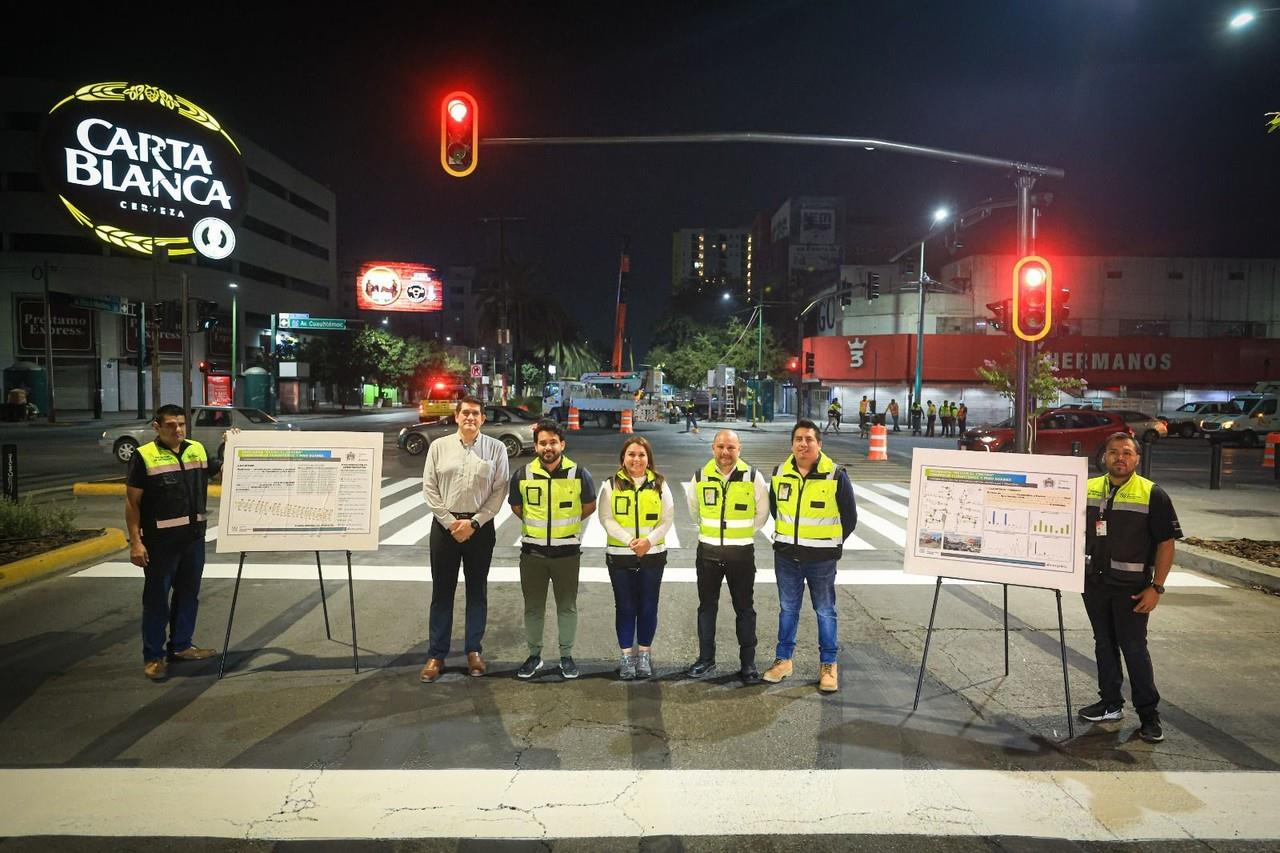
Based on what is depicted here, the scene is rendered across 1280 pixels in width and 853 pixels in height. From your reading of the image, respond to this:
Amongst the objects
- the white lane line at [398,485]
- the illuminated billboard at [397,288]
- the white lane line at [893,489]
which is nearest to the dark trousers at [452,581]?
the white lane line at [398,485]

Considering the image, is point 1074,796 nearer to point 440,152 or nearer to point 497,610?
point 497,610

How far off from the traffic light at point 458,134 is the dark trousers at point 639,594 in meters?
5.63

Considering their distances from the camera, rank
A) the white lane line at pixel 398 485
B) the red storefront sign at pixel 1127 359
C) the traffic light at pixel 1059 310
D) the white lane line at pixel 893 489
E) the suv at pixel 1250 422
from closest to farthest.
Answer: the traffic light at pixel 1059 310
the white lane line at pixel 398 485
the white lane line at pixel 893 489
the suv at pixel 1250 422
the red storefront sign at pixel 1127 359

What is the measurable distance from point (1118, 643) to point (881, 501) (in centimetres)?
988

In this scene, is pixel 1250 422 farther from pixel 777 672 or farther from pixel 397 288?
pixel 397 288

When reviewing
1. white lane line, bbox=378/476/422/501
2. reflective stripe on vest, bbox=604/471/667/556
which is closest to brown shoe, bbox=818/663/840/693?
reflective stripe on vest, bbox=604/471/667/556

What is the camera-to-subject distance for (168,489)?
5562 millimetres

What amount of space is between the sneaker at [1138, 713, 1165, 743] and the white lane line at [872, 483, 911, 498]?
10.9 meters

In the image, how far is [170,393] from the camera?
169ft

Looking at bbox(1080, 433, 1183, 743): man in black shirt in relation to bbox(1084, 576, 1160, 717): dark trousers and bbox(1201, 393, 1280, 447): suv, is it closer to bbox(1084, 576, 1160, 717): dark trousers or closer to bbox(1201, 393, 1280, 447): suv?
bbox(1084, 576, 1160, 717): dark trousers

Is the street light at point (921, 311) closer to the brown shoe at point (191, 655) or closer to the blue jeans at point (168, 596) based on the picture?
the blue jeans at point (168, 596)

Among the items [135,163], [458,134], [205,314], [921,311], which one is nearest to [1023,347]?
[458,134]

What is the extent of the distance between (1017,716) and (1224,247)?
55829 millimetres

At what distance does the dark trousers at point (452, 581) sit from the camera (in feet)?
18.1
